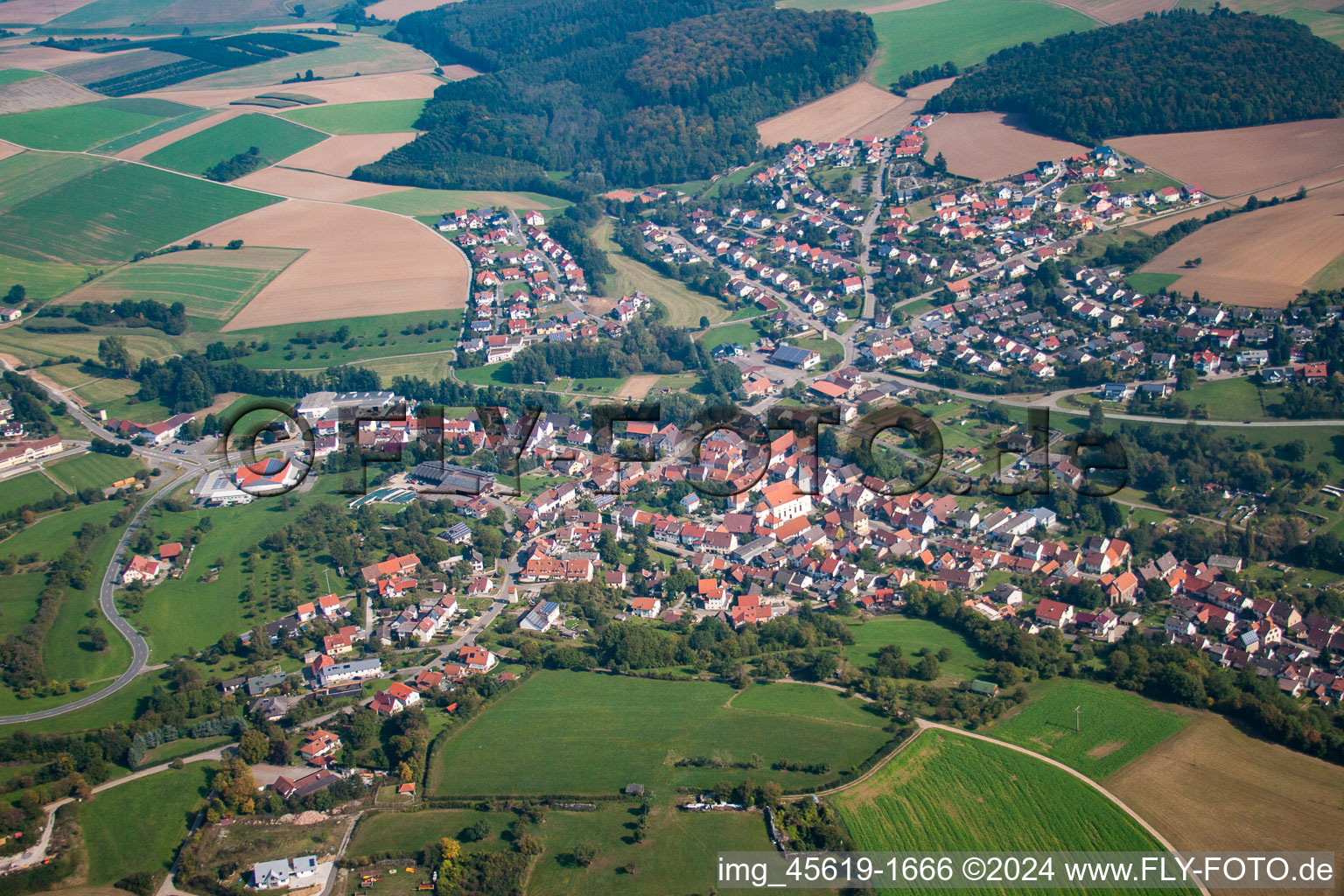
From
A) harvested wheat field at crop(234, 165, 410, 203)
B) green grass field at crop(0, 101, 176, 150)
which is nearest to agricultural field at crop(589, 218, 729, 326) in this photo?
harvested wheat field at crop(234, 165, 410, 203)

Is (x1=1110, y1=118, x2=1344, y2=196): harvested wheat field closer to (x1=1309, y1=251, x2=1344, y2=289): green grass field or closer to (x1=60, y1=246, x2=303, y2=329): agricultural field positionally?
(x1=1309, y1=251, x2=1344, y2=289): green grass field

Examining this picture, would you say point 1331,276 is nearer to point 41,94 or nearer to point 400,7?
point 41,94

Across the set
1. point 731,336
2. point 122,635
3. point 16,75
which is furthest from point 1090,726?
point 16,75

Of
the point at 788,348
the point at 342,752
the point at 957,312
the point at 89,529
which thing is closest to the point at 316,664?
the point at 342,752

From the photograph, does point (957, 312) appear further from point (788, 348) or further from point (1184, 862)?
point (1184, 862)

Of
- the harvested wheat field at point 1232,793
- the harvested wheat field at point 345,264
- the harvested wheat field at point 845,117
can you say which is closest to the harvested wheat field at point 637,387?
the harvested wheat field at point 345,264

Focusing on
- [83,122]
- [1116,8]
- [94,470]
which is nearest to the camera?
[94,470]
